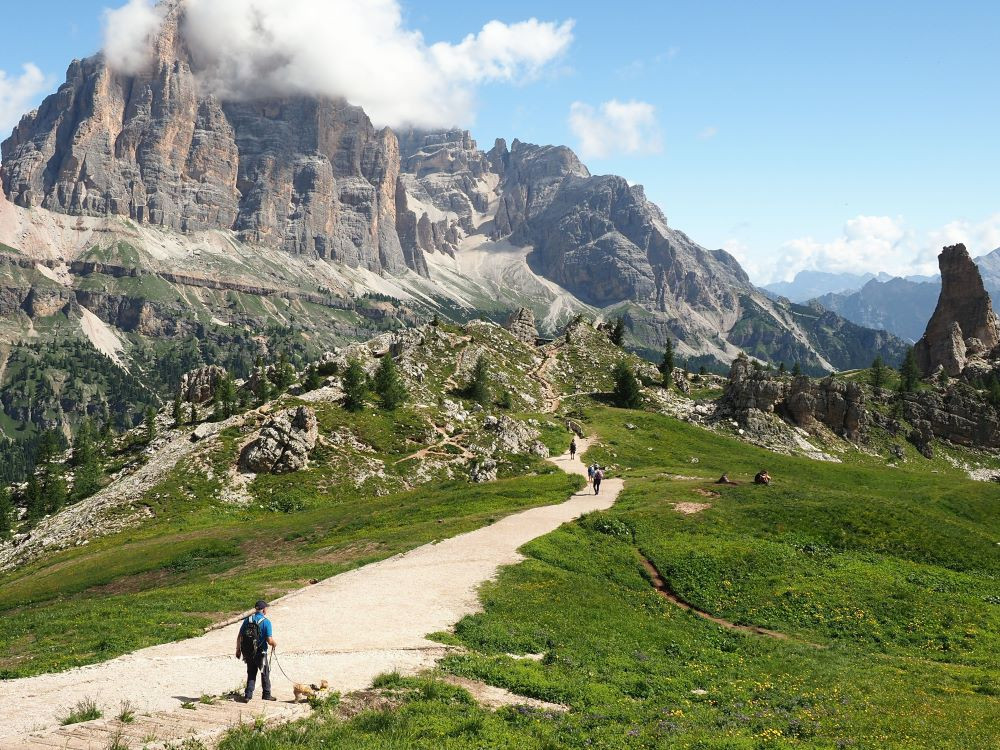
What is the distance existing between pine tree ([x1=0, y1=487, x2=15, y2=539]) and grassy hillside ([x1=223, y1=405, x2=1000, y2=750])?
348 ft

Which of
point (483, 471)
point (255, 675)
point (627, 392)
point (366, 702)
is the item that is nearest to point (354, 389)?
point (483, 471)

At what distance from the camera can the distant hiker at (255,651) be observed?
19281 millimetres

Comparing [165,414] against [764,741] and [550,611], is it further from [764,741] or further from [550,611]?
[764,741]

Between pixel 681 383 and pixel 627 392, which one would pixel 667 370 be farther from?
pixel 627 392

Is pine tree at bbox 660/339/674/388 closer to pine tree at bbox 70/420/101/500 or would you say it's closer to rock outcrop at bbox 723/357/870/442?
rock outcrop at bbox 723/357/870/442

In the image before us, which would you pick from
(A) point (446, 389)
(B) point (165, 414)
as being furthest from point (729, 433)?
(B) point (165, 414)

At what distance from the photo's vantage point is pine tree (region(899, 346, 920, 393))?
13125cm

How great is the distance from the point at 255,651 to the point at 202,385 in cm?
15777

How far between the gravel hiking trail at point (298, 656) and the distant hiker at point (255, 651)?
0.48m

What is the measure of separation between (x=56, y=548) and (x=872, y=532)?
7876 cm

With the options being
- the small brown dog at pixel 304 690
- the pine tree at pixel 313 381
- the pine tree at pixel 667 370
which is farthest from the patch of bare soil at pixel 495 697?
the pine tree at pixel 667 370

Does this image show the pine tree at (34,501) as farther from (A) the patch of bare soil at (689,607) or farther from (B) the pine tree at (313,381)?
(A) the patch of bare soil at (689,607)

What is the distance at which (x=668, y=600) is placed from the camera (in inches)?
1384

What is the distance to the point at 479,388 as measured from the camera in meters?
108
